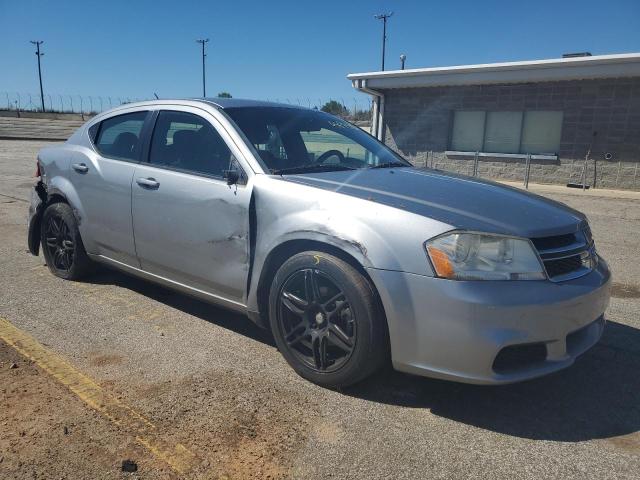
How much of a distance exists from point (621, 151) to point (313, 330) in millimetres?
13791

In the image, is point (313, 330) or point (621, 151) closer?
point (313, 330)

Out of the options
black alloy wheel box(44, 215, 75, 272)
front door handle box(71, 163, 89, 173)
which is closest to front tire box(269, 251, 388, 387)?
front door handle box(71, 163, 89, 173)

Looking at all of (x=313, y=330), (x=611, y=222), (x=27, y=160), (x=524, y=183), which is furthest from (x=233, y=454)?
(x=27, y=160)

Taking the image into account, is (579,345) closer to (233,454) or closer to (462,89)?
(233,454)

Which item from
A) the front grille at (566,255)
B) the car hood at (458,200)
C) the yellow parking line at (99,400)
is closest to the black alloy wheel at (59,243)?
the yellow parking line at (99,400)

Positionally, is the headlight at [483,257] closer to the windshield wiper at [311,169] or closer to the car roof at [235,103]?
the windshield wiper at [311,169]

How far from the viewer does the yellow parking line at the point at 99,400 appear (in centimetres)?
236

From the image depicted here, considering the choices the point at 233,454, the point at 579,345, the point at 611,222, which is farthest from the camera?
the point at 611,222

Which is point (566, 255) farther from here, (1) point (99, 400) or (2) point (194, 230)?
(1) point (99, 400)

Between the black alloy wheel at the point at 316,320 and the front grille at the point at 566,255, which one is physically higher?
the front grille at the point at 566,255

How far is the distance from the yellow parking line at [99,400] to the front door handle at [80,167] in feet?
4.45

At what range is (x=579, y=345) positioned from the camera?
2.82m

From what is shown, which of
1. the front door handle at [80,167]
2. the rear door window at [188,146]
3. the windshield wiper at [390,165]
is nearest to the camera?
the rear door window at [188,146]

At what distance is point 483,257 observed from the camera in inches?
101
